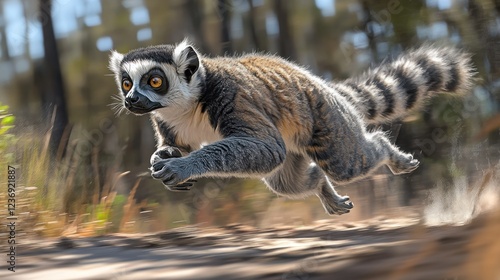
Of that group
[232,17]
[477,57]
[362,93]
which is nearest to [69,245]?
[362,93]

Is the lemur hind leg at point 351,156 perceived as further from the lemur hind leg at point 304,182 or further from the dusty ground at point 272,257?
the dusty ground at point 272,257

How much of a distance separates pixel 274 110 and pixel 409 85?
5.81ft

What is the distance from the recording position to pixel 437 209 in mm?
6305

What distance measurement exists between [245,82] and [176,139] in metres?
0.81

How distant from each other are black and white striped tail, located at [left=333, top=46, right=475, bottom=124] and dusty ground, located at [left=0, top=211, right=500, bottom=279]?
2251 mm

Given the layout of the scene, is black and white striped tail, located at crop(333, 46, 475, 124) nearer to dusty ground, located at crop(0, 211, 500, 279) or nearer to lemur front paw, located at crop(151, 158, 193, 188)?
dusty ground, located at crop(0, 211, 500, 279)

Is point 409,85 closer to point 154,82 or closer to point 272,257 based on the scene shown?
point 154,82

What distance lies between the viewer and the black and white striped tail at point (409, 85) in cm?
632

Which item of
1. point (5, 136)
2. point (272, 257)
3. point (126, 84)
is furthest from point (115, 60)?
point (272, 257)

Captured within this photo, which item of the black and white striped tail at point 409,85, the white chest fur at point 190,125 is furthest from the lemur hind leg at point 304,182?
the white chest fur at point 190,125

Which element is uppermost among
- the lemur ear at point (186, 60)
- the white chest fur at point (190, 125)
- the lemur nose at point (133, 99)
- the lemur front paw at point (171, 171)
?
the lemur ear at point (186, 60)

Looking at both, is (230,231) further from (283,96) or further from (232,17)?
(232,17)

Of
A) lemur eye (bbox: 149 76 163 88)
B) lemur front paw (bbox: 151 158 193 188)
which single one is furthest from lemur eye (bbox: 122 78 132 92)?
lemur front paw (bbox: 151 158 193 188)

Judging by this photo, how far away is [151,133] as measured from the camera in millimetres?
13328
